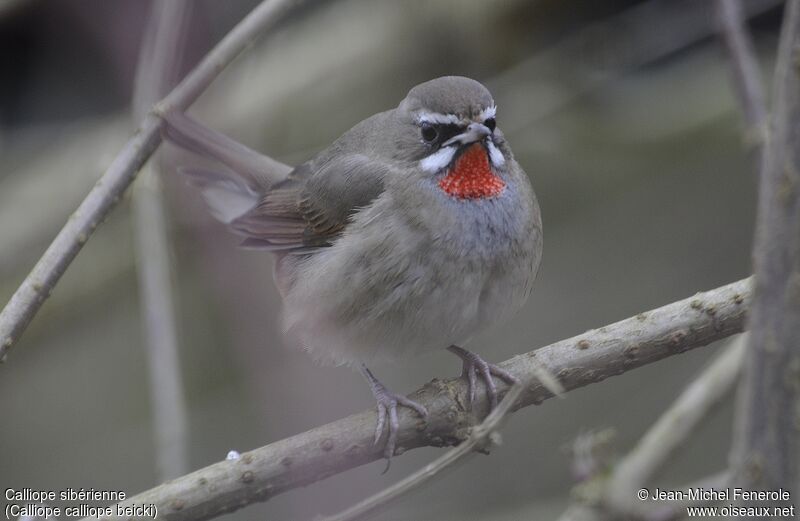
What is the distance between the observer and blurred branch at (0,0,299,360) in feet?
10.2

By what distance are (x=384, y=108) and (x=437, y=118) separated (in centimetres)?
355

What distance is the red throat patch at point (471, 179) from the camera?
4227mm

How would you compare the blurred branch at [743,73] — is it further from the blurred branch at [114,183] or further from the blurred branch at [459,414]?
the blurred branch at [114,183]

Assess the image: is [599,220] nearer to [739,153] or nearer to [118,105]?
[739,153]

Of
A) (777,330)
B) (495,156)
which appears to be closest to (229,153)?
(495,156)

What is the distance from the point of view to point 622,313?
7.77m

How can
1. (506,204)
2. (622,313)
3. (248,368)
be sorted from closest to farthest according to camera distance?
(506,204) → (248,368) → (622,313)

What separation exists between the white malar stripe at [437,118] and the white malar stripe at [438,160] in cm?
13

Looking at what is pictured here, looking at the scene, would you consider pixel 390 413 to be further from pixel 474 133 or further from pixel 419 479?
pixel 419 479

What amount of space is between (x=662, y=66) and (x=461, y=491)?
366 cm

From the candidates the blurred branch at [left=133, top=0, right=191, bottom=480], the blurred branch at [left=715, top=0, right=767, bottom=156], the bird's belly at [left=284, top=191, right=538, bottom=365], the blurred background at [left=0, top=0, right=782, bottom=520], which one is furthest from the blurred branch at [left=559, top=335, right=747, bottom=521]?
the blurred background at [left=0, top=0, right=782, bottom=520]

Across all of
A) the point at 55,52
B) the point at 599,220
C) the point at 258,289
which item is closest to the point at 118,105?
the point at 55,52

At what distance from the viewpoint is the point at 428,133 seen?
4.29 meters

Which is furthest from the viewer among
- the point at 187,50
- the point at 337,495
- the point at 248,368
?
the point at 187,50
